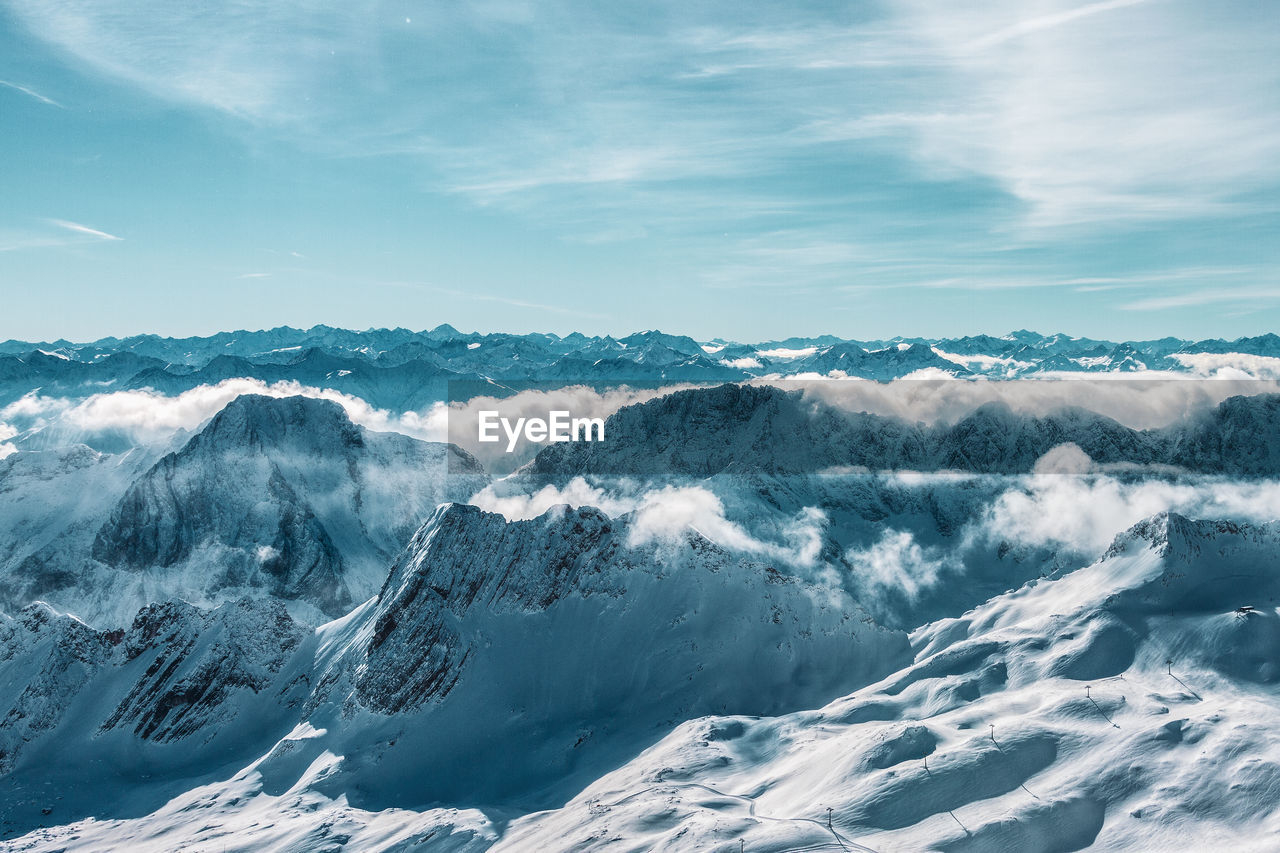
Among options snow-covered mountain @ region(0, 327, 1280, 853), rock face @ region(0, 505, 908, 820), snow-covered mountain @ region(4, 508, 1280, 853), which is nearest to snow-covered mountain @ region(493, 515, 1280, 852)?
snow-covered mountain @ region(4, 508, 1280, 853)

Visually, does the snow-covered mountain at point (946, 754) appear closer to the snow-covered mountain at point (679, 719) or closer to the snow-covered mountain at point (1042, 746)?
the snow-covered mountain at point (1042, 746)

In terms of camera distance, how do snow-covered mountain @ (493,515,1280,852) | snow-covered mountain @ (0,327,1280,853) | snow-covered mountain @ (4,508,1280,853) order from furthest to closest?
snow-covered mountain @ (0,327,1280,853) < snow-covered mountain @ (4,508,1280,853) < snow-covered mountain @ (493,515,1280,852)

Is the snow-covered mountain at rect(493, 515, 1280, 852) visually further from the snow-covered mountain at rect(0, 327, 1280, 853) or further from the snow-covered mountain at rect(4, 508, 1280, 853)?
the snow-covered mountain at rect(0, 327, 1280, 853)

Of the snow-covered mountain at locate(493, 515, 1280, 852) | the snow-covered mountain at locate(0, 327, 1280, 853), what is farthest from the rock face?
A: the snow-covered mountain at locate(493, 515, 1280, 852)

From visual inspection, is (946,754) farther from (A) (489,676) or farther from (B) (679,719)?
(A) (489,676)

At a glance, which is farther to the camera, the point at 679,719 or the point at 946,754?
the point at 679,719

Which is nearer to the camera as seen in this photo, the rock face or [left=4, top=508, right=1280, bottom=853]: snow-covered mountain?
[left=4, top=508, right=1280, bottom=853]: snow-covered mountain

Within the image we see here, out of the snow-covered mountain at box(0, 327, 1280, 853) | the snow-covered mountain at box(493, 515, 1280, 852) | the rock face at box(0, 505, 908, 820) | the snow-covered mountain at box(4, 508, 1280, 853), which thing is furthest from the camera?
the rock face at box(0, 505, 908, 820)

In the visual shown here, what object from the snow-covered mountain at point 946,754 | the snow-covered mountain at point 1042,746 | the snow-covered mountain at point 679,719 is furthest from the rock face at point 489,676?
the snow-covered mountain at point 1042,746

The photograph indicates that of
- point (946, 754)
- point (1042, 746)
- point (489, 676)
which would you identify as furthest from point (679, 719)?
point (1042, 746)

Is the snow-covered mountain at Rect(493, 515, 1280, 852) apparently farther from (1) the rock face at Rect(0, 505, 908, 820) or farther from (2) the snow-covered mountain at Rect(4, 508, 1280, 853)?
(1) the rock face at Rect(0, 505, 908, 820)

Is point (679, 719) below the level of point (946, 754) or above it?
below
